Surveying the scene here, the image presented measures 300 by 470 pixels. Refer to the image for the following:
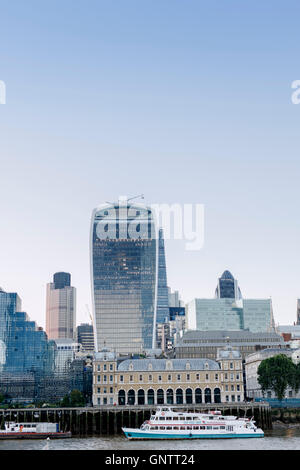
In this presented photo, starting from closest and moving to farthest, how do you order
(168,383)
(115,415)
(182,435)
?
1. (182,435)
2. (115,415)
3. (168,383)

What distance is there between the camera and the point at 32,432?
10812 centimetres

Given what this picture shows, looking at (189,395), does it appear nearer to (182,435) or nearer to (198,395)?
(198,395)

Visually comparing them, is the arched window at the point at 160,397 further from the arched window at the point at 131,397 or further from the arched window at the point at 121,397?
the arched window at the point at 121,397

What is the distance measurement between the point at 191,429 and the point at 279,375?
4587 cm

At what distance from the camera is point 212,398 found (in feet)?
486

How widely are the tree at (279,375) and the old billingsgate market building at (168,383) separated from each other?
1264cm

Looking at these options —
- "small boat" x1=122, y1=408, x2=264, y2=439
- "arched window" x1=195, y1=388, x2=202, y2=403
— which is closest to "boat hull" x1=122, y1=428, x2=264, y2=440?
"small boat" x1=122, y1=408, x2=264, y2=439

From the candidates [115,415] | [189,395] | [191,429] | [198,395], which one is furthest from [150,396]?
[191,429]

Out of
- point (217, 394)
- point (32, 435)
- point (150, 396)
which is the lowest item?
point (32, 435)

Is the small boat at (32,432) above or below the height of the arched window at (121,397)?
below

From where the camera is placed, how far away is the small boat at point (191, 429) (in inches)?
3826

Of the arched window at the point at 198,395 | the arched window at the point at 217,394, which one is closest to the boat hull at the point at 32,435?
the arched window at the point at 198,395
